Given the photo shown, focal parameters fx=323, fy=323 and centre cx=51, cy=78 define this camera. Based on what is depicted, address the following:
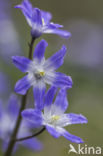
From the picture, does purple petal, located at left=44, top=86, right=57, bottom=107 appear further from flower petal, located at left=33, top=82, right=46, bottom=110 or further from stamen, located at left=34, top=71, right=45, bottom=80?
stamen, located at left=34, top=71, right=45, bottom=80

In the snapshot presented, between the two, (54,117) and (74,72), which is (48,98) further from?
(74,72)

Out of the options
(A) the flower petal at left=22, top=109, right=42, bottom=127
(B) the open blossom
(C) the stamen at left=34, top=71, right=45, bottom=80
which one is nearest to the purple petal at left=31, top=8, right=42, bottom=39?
(B) the open blossom

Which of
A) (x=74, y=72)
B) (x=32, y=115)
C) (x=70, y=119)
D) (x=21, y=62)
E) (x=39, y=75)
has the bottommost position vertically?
(x=74, y=72)

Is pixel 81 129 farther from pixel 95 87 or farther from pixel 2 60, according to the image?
pixel 2 60

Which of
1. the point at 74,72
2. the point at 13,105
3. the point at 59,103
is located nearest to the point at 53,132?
the point at 59,103

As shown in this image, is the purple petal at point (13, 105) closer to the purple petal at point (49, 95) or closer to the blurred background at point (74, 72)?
the purple petal at point (49, 95)

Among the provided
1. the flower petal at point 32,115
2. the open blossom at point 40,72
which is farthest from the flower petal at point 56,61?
the flower petal at point 32,115
